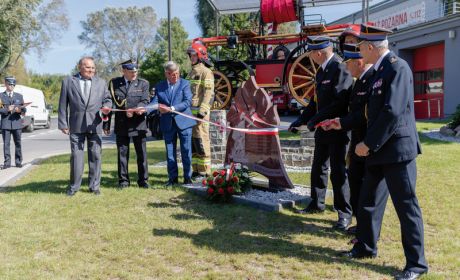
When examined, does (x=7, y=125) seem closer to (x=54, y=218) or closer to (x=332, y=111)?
(x=54, y=218)

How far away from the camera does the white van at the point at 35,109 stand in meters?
22.3

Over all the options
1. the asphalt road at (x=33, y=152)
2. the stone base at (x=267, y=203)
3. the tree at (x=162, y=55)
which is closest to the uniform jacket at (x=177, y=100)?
the stone base at (x=267, y=203)

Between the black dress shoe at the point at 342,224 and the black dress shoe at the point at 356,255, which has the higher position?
the black dress shoe at the point at 342,224

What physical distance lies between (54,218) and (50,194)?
131cm

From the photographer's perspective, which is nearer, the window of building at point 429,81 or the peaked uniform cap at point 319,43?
the peaked uniform cap at point 319,43

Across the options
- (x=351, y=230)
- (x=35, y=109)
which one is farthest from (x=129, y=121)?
(x=35, y=109)

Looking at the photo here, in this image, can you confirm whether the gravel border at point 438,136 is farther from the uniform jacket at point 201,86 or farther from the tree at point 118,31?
the tree at point 118,31

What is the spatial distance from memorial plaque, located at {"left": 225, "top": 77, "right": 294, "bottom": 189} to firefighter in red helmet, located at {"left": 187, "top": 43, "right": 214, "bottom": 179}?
0.69m

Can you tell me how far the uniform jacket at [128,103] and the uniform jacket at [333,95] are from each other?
2885 millimetres

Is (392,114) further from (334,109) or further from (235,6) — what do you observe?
(235,6)

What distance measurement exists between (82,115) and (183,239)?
2.81 meters

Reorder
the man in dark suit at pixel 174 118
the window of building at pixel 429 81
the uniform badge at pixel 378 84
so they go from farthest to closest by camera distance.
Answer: the window of building at pixel 429 81 → the man in dark suit at pixel 174 118 → the uniform badge at pixel 378 84

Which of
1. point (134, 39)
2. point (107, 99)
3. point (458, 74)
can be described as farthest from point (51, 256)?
point (134, 39)

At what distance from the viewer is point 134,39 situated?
5600 centimetres
